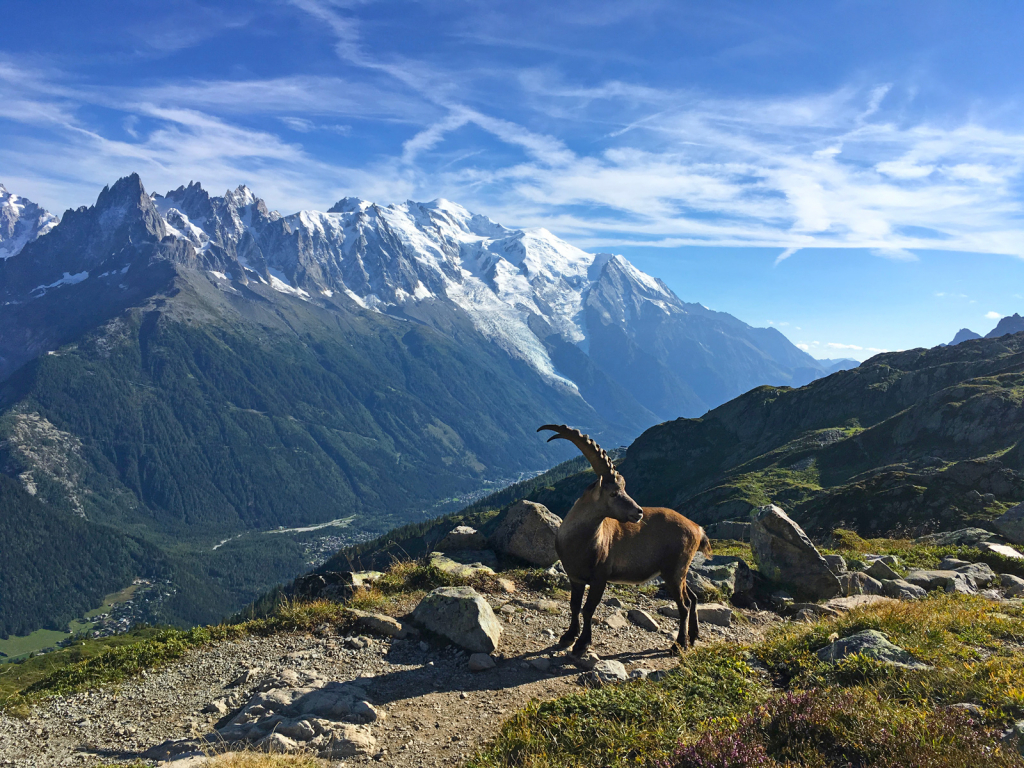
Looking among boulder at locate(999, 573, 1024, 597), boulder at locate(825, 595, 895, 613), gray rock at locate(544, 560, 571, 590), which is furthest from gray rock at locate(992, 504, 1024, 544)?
gray rock at locate(544, 560, 571, 590)

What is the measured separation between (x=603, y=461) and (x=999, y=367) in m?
145

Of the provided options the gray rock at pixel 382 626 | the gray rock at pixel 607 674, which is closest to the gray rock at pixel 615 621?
the gray rock at pixel 607 674

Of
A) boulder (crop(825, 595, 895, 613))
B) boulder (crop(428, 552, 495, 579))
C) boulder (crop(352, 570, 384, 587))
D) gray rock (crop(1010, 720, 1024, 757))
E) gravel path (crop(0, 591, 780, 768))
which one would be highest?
gray rock (crop(1010, 720, 1024, 757))

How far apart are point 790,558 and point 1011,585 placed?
8.44 metres

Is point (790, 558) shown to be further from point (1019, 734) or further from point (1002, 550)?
point (1019, 734)

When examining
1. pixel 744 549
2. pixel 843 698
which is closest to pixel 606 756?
pixel 843 698

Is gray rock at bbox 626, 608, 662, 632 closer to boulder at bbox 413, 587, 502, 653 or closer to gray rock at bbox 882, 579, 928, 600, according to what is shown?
boulder at bbox 413, 587, 502, 653

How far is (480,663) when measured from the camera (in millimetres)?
13453

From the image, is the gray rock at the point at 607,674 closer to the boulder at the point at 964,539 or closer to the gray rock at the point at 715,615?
the gray rock at the point at 715,615

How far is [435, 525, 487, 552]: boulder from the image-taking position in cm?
2306

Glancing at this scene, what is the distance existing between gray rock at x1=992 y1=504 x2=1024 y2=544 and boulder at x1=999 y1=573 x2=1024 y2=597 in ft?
38.1

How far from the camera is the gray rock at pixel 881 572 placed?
21772 millimetres

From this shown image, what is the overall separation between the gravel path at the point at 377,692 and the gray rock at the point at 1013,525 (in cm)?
2483

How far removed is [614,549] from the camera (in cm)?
1431
